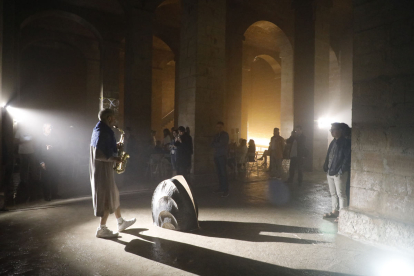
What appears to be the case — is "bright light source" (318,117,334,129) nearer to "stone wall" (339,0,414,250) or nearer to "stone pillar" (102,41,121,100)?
"stone wall" (339,0,414,250)

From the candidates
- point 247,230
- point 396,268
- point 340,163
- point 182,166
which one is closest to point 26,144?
point 182,166

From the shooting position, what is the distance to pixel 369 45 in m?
3.80

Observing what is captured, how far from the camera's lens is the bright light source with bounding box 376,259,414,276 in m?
3.12

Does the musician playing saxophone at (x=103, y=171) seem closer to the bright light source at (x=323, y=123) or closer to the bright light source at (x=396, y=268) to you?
the bright light source at (x=396, y=268)

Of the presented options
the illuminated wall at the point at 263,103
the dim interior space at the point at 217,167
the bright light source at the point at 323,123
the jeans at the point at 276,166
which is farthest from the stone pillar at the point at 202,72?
the illuminated wall at the point at 263,103

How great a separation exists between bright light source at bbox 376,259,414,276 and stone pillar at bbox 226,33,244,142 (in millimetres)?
11666

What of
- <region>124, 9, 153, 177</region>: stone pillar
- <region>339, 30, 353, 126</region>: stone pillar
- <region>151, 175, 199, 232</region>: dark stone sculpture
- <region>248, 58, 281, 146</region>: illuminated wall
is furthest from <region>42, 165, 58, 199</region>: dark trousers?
<region>248, 58, 281, 146</region>: illuminated wall

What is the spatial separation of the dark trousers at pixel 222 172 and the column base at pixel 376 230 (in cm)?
336

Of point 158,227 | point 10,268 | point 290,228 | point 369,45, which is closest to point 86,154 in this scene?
point 158,227

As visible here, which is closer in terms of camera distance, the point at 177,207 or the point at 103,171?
the point at 103,171

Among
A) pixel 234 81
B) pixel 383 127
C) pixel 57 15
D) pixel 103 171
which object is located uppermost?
pixel 57 15

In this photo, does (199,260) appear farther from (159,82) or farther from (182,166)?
(159,82)

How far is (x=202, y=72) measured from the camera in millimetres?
8625

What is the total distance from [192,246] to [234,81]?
12173 millimetres
